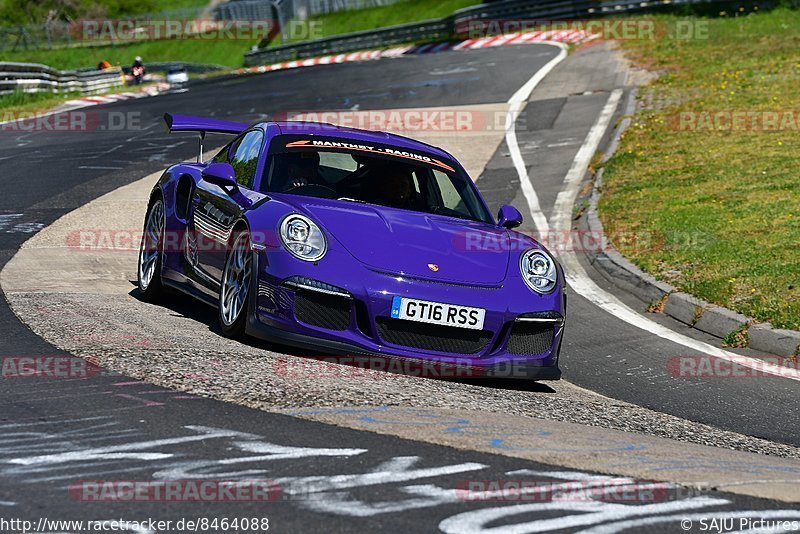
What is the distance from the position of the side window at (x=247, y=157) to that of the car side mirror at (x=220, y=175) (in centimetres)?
18

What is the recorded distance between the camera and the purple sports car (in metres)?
6.66

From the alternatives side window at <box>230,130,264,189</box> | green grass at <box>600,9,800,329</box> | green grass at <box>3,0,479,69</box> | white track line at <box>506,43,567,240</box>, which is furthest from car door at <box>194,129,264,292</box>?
green grass at <box>3,0,479,69</box>

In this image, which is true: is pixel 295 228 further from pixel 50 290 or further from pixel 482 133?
pixel 482 133

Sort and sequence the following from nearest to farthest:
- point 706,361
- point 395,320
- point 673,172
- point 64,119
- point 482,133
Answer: point 395,320 → point 706,361 → point 673,172 → point 482,133 → point 64,119

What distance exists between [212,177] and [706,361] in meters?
3.56

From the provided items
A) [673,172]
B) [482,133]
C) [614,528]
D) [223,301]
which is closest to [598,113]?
[482,133]

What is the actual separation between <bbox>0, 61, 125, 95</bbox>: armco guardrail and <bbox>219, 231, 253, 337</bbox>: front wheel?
2400 cm

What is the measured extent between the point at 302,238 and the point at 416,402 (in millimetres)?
1559

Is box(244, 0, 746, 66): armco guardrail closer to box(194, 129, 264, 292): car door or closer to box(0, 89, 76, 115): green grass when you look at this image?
box(0, 89, 76, 115): green grass

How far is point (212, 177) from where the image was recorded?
766 cm

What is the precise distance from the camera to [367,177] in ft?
26.6

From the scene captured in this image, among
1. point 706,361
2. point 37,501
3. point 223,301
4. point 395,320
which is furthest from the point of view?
point 706,361

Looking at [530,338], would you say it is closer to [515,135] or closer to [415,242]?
[415,242]

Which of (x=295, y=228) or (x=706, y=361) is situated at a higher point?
(x=295, y=228)
